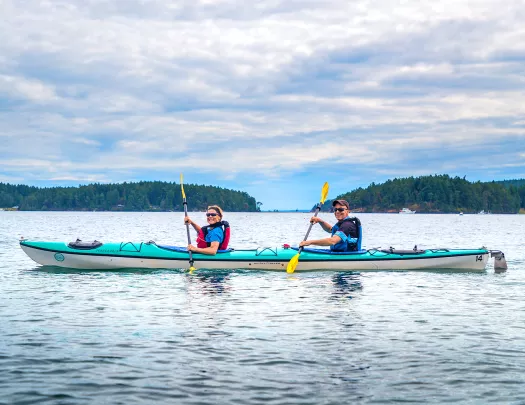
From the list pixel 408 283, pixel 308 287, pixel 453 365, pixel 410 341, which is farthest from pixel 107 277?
pixel 453 365

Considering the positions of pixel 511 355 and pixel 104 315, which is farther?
pixel 104 315

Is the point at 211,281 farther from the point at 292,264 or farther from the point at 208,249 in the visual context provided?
the point at 292,264

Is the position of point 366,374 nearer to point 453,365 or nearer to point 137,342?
point 453,365

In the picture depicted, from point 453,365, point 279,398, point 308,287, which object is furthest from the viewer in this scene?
point 308,287

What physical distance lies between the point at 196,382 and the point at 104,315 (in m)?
4.49

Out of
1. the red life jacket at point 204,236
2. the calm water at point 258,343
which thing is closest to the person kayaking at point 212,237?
the red life jacket at point 204,236

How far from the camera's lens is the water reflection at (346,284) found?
13.9 m

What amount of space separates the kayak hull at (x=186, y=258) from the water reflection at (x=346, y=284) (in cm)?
43

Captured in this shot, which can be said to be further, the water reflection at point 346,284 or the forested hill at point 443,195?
the forested hill at point 443,195

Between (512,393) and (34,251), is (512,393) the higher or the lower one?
the lower one

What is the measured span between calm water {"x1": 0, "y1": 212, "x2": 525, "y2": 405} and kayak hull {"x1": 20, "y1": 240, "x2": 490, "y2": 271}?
198cm

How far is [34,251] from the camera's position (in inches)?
706

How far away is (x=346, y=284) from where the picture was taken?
616 inches

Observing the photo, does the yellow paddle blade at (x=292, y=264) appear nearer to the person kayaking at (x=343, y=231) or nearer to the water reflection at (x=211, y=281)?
the person kayaking at (x=343, y=231)
